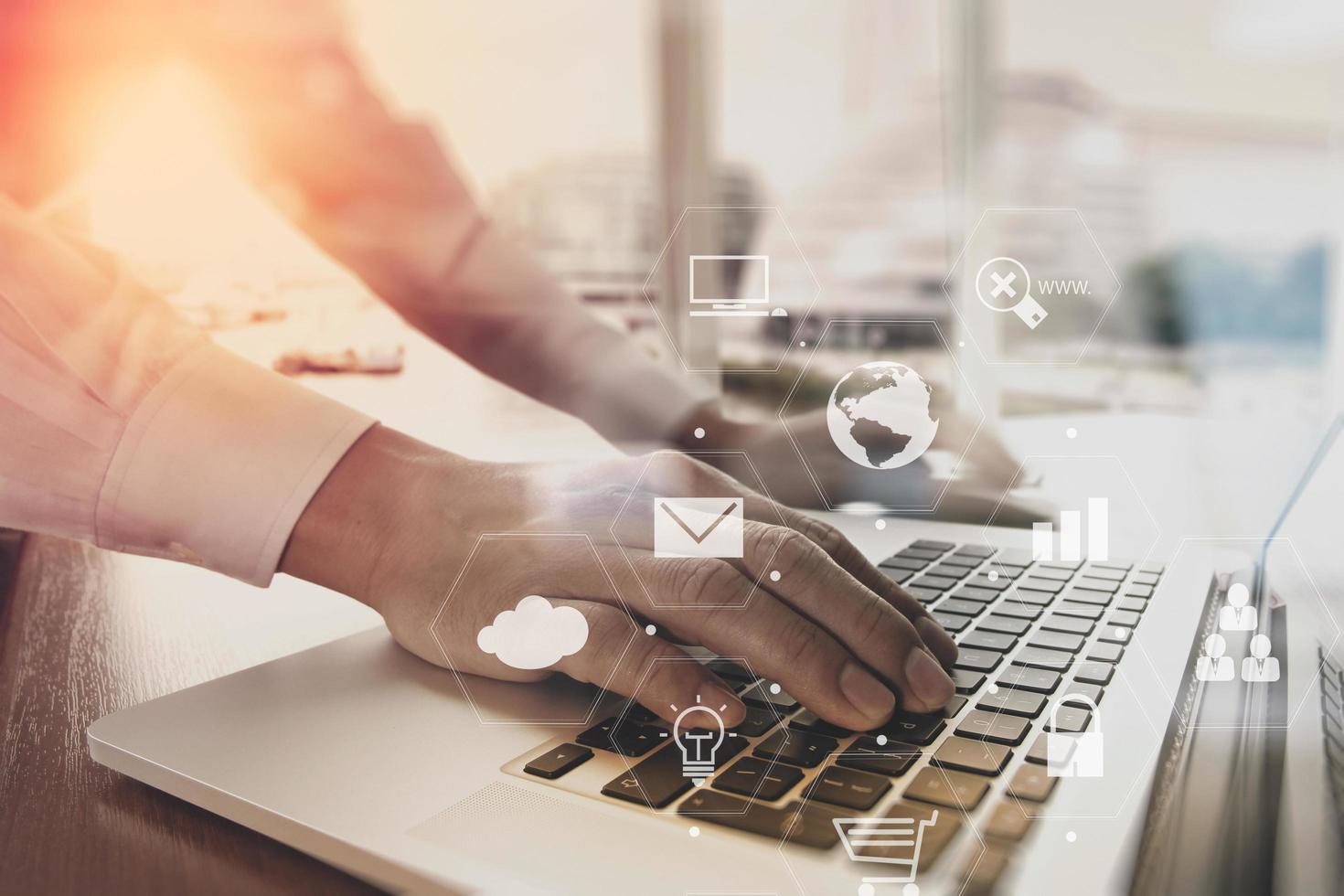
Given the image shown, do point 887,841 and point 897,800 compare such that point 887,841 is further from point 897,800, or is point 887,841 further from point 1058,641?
point 1058,641

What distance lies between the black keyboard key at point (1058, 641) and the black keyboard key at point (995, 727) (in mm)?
46

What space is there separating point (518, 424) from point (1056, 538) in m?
0.24

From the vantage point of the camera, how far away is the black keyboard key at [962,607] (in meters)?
0.38

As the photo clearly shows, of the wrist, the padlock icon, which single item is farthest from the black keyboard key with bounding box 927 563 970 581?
the wrist

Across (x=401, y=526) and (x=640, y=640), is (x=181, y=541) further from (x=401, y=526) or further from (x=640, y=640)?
(x=640, y=640)

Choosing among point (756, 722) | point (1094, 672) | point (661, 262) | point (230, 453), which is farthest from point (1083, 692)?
point (230, 453)

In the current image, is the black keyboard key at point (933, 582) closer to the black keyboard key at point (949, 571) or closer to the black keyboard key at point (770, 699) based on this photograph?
the black keyboard key at point (949, 571)

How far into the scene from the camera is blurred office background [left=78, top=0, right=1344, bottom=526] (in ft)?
1.20

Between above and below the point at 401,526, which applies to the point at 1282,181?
above

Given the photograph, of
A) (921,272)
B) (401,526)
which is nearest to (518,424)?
(401,526)

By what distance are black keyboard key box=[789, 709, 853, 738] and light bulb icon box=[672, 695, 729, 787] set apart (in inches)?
1.0

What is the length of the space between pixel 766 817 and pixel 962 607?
164 mm

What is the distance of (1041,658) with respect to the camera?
0.34 m

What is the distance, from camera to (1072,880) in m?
0.23
